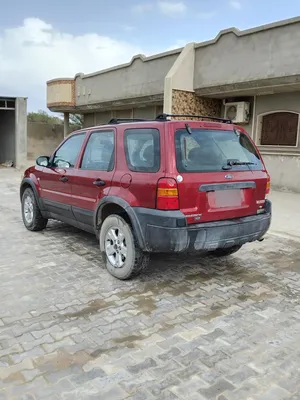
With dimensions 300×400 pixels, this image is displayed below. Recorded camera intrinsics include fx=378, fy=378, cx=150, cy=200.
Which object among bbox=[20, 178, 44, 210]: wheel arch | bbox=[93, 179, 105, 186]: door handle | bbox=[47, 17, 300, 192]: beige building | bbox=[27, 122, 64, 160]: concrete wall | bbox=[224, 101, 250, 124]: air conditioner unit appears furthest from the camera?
bbox=[27, 122, 64, 160]: concrete wall

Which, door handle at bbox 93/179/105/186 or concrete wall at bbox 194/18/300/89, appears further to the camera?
concrete wall at bbox 194/18/300/89

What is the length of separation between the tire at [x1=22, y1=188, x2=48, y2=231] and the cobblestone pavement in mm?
1114

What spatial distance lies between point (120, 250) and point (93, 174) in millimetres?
1043

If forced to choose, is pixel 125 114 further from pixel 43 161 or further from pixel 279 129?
pixel 43 161

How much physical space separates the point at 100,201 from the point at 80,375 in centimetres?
224

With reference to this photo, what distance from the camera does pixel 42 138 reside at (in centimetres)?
2509

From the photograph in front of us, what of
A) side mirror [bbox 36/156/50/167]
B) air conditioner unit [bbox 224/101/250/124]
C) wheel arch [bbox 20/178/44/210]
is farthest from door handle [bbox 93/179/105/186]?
air conditioner unit [bbox 224/101/250/124]

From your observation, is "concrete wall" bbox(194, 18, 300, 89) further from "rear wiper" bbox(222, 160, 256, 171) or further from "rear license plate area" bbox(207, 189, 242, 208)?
"rear license plate area" bbox(207, 189, 242, 208)

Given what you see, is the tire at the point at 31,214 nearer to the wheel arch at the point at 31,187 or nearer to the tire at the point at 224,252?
the wheel arch at the point at 31,187

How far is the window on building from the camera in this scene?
11.3 meters

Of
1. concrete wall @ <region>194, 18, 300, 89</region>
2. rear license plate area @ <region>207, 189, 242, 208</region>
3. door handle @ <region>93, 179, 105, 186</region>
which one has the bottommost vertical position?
rear license plate area @ <region>207, 189, 242, 208</region>

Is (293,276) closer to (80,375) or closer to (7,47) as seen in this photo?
(80,375)

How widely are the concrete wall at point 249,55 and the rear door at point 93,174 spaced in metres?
6.97

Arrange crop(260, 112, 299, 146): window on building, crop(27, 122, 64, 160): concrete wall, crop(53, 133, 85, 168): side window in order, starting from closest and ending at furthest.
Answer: crop(53, 133, 85, 168): side window, crop(260, 112, 299, 146): window on building, crop(27, 122, 64, 160): concrete wall
